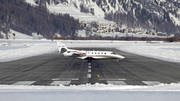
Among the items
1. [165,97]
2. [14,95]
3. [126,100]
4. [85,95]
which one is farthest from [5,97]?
[165,97]

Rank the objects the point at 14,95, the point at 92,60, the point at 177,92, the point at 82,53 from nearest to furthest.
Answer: the point at 14,95, the point at 177,92, the point at 82,53, the point at 92,60

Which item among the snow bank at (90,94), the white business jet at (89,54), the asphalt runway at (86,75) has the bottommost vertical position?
the asphalt runway at (86,75)

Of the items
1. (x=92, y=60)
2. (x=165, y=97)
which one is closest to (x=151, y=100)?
(x=165, y=97)

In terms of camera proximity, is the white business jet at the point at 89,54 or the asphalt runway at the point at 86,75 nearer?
the asphalt runway at the point at 86,75

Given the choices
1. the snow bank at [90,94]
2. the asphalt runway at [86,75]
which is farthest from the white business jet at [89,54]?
the snow bank at [90,94]

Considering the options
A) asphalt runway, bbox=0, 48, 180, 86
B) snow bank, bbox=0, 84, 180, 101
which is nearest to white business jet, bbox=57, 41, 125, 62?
asphalt runway, bbox=0, 48, 180, 86

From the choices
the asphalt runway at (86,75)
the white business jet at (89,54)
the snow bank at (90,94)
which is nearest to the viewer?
the snow bank at (90,94)

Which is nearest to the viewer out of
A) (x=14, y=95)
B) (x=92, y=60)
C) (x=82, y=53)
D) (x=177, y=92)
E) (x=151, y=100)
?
(x=151, y=100)

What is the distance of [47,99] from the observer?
10.6 meters

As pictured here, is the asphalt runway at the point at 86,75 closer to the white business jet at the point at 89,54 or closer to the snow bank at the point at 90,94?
the snow bank at the point at 90,94

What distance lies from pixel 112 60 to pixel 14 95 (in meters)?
24.9

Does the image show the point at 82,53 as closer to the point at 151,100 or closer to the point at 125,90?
the point at 125,90

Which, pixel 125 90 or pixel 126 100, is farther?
pixel 125 90

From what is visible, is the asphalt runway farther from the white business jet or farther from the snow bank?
the white business jet
